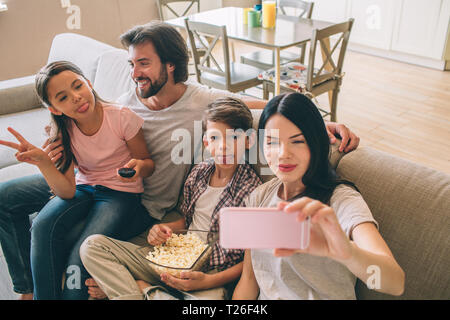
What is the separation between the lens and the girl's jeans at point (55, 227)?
1242 mm

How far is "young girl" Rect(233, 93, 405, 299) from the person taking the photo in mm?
836

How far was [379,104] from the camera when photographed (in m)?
3.34

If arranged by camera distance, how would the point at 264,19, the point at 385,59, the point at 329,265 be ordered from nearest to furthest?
1. the point at 329,265
2. the point at 264,19
3. the point at 385,59

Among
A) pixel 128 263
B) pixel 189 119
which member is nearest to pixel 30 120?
pixel 189 119

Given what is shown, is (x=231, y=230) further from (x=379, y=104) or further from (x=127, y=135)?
(x=379, y=104)

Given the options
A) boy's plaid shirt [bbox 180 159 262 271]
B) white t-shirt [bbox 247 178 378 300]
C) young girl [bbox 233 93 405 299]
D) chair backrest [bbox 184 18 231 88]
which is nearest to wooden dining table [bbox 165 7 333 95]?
chair backrest [bbox 184 18 231 88]

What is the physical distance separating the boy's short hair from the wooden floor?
179cm

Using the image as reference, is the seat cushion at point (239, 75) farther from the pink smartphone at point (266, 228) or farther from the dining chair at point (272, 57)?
the pink smartphone at point (266, 228)

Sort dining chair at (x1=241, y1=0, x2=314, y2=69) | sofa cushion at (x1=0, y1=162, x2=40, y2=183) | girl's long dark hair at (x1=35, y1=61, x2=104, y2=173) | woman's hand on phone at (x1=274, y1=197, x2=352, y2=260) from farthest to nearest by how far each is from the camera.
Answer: dining chair at (x1=241, y1=0, x2=314, y2=69)
sofa cushion at (x1=0, y1=162, x2=40, y2=183)
girl's long dark hair at (x1=35, y1=61, x2=104, y2=173)
woman's hand on phone at (x1=274, y1=197, x2=352, y2=260)

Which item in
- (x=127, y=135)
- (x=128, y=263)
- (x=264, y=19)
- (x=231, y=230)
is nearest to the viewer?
(x=231, y=230)

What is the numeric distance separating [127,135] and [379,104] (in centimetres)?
264

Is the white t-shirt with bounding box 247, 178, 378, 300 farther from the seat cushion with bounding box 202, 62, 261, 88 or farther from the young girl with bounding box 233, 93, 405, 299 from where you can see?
the seat cushion with bounding box 202, 62, 261, 88

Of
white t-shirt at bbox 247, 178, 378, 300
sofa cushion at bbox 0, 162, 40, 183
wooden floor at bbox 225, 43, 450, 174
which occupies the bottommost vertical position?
wooden floor at bbox 225, 43, 450, 174

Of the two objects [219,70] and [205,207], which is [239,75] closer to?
[219,70]
